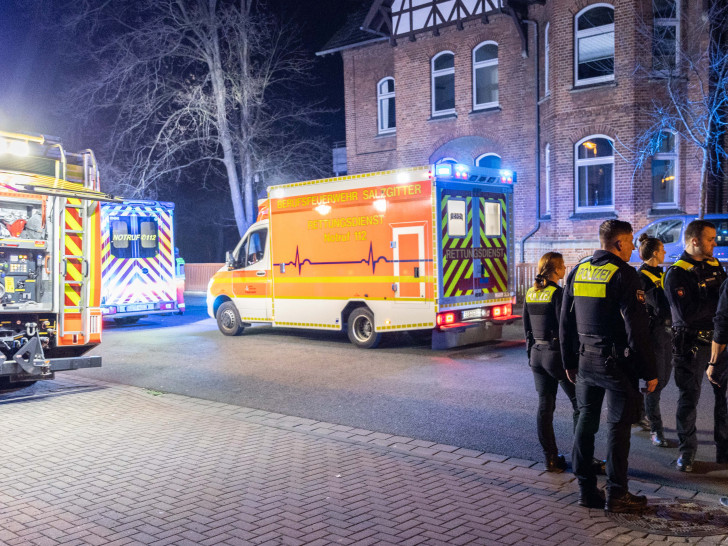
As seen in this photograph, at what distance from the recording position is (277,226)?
46.1ft

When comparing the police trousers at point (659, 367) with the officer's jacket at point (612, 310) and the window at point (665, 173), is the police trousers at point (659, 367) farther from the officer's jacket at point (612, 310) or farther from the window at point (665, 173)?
the window at point (665, 173)

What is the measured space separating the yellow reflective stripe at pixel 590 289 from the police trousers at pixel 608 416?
15.4 inches

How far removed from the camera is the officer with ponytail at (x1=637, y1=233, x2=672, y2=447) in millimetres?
6219

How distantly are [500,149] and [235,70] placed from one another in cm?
990

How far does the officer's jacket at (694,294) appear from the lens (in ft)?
18.6

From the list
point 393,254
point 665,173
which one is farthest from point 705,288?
point 665,173

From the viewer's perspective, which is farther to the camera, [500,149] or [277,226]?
[500,149]

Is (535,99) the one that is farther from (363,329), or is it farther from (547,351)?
(547,351)

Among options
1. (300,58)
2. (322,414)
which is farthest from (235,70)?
(322,414)

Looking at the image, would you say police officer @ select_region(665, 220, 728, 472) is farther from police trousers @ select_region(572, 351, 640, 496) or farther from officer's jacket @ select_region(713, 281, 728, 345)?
police trousers @ select_region(572, 351, 640, 496)

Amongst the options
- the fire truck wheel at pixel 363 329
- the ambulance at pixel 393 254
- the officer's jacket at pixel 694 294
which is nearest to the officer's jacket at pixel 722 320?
the officer's jacket at pixel 694 294

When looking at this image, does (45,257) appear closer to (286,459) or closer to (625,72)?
(286,459)

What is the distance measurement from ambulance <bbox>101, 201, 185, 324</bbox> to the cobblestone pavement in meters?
9.45

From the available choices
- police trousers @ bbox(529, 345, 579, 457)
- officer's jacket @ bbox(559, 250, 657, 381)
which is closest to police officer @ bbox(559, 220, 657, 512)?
officer's jacket @ bbox(559, 250, 657, 381)
